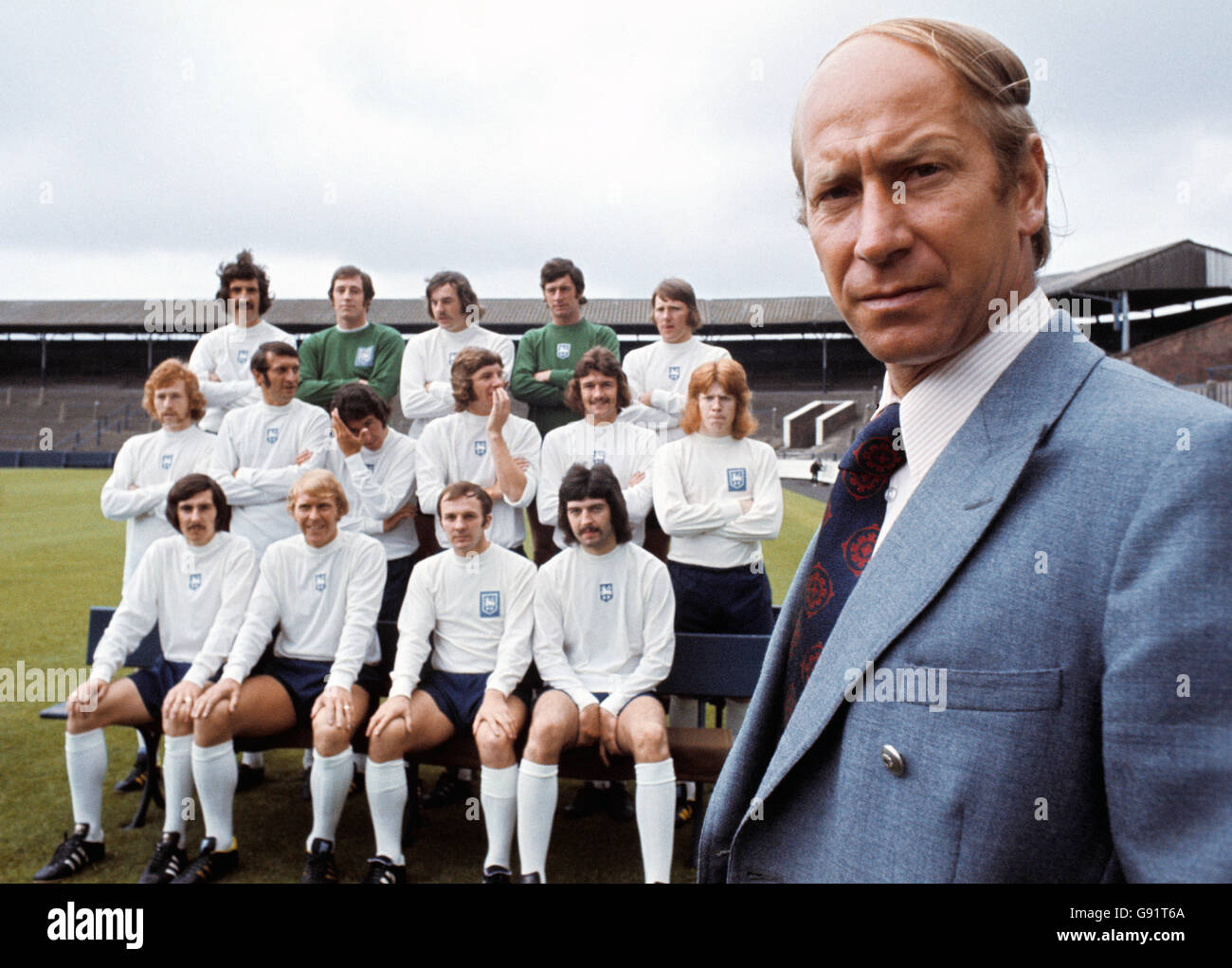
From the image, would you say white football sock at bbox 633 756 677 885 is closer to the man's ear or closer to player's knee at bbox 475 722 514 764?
player's knee at bbox 475 722 514 764

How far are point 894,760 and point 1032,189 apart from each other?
64cm

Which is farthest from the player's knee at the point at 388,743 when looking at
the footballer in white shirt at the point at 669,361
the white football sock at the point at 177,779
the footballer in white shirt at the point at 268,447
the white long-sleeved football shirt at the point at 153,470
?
the footballer in white shirt at the point at 669,361

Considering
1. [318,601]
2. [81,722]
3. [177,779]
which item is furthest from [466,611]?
[81,722]

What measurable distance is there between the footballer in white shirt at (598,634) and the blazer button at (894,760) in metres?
2.97

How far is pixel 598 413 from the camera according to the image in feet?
16.2

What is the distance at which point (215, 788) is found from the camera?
3.88m

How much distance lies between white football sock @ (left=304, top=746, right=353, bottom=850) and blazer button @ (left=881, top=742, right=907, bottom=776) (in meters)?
3.58

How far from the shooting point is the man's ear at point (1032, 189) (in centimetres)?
89

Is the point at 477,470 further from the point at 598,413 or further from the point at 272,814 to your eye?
the point at 272,814

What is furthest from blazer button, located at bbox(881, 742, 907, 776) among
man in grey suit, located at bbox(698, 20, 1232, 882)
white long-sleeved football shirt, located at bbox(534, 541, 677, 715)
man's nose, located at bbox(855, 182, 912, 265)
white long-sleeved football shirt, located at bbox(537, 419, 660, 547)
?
white long-sleeved football shirt, located at bbox(537, 419, 660, 547)

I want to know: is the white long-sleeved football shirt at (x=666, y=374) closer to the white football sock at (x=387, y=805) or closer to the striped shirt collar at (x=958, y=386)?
the white football sock at (x=387, y=805)

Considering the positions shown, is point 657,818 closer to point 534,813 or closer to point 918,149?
point 534,813
